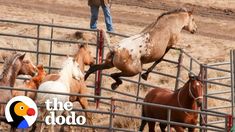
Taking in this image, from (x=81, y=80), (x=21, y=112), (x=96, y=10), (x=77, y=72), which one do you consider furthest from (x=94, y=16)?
(x=21, y=112)

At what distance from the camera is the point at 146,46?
14055 mm

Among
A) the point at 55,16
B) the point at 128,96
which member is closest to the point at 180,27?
the point at 128,96

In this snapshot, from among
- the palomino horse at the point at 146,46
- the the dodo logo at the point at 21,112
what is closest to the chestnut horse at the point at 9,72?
the the dodo logo at the point at 21,112

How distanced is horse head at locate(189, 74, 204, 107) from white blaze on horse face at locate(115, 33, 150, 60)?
1.57 meters

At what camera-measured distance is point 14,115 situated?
12.2 meters

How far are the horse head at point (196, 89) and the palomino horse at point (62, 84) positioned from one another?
177 centimetres

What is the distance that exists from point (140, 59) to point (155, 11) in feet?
40.2

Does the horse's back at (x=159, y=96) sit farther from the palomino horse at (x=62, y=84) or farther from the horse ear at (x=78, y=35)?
the horse ear at (x=78, y=35)

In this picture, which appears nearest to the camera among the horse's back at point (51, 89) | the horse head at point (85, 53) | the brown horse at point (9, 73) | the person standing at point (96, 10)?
the horse's back at point (51, 89)

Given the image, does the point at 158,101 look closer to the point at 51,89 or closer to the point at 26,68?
the point at 51,89

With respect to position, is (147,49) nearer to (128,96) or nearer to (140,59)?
(140,59)

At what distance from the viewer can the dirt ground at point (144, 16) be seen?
70.5 ft

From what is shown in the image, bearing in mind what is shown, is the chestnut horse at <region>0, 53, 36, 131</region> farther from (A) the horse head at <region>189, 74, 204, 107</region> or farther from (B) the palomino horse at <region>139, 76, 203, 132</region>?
(A) the horse head at <region>189, 74, 204, 107</region>

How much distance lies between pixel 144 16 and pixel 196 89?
13.0 m
